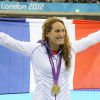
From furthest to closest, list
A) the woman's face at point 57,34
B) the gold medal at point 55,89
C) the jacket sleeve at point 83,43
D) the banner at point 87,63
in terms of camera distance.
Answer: the banner at point 87,63 → the jacket sleeve at point 83,43 → the woman's face at point 57,34 → the gold medal at point 55,89

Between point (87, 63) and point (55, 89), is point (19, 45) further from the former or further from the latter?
point (87, 63)

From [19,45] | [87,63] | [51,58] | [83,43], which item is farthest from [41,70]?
[87,63]

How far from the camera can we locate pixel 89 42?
280cm

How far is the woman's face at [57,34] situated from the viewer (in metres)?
2.57

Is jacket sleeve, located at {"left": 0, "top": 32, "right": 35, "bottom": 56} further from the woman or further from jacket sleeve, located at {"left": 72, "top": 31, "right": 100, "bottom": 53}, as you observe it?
jacket sleeve, located at {"left": 72, "top": 31, "right": 100, "bottom": 53}

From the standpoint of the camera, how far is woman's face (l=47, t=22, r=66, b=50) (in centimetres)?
257

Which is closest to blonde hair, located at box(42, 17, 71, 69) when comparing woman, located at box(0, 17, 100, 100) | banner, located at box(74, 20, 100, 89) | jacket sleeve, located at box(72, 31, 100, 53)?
woman, located at box(0, 17, 100, 100)

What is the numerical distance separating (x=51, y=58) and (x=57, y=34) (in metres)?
0.19

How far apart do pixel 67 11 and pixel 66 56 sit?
14.6 m

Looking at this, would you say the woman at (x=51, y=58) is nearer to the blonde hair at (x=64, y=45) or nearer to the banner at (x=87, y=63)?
the blonde hair at (x=64, y=45)

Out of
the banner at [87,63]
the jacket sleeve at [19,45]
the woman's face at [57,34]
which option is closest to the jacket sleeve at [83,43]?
the woman's face at [57,34]

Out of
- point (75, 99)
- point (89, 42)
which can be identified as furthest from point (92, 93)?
point (89, 42)

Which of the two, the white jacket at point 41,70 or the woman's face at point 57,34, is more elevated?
the woman's face at point 57,34

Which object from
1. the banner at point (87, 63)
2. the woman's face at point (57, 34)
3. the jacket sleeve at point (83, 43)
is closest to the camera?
the woman's face at point (57, 34)
